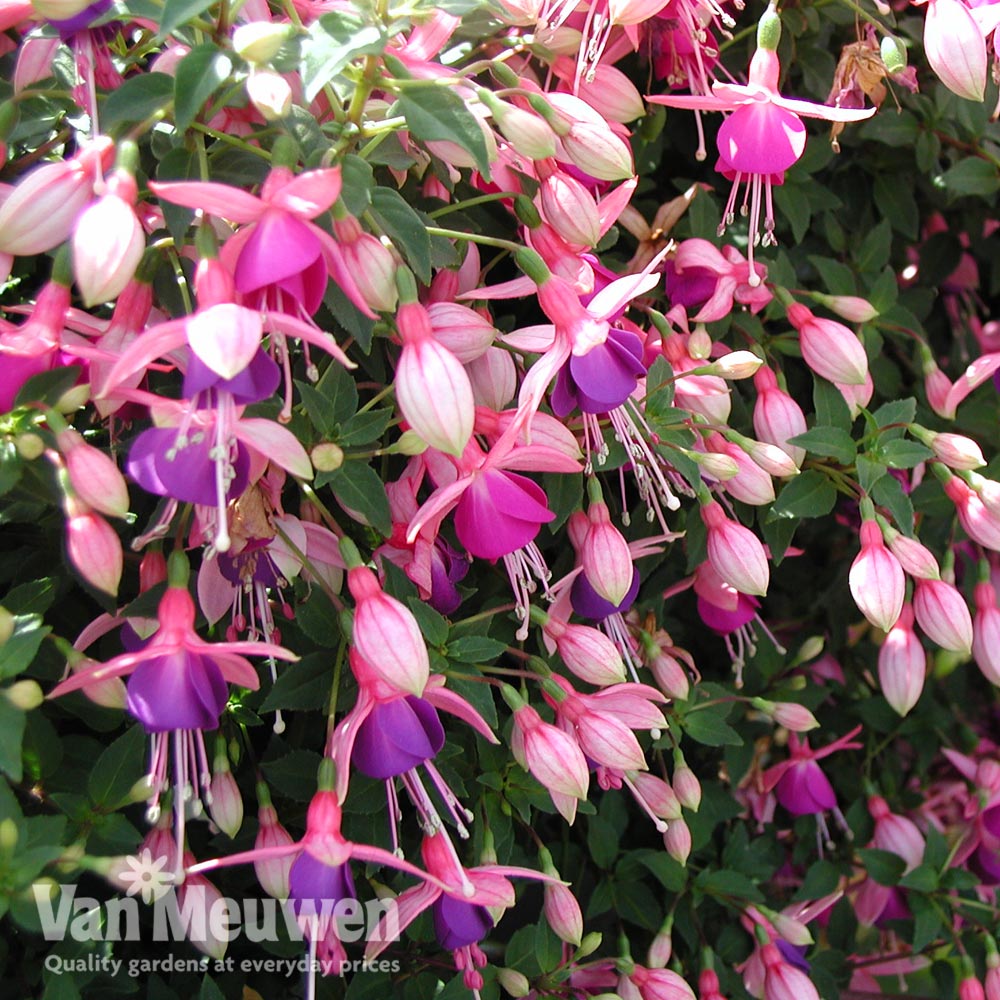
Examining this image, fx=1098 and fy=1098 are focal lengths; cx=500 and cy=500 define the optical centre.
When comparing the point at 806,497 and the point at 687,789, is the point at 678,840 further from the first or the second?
the point at 806,497

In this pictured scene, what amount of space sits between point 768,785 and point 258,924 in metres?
0.65

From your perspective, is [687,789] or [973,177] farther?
[973,177]

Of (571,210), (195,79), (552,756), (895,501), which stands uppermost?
(195,79)

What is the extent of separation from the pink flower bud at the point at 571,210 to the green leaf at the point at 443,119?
138 millimetres

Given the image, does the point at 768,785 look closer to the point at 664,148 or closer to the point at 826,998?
the point at 826,998

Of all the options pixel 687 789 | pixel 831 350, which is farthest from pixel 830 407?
pixel 687 789

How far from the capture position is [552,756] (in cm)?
90

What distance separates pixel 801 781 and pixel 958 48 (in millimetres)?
810

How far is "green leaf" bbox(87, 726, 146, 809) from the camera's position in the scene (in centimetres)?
88

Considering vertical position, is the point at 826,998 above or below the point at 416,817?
below

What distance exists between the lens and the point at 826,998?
122 centimetres

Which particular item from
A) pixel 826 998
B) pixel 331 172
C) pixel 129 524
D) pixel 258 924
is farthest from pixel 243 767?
pixel 826 998

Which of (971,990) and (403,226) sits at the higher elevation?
(403,226)

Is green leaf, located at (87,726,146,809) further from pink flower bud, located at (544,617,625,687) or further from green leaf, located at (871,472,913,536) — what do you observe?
green leaf, located at (871,472,913,536)
